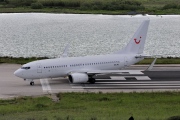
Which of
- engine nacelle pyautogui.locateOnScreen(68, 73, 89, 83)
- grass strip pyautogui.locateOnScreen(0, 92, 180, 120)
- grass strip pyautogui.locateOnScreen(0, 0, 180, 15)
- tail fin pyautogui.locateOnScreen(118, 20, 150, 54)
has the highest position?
grass strip pyautogui.locateOnScreen(0, 0, 180, 15)

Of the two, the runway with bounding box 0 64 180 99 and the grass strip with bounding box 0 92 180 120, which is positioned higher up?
the runway with bounding box 0 64 180 99

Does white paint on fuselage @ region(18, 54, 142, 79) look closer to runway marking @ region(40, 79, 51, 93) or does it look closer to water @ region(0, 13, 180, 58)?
runway marking @ region(40, 79, 51, 93)

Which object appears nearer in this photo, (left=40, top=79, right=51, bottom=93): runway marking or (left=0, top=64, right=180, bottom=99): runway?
(left=0, top=64, right=180, bottom=99): runway

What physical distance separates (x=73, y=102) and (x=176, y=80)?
15.1 m

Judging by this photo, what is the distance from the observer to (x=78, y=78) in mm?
49594

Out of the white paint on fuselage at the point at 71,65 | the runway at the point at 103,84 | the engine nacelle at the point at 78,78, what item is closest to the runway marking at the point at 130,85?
the runway at the point at 103,84

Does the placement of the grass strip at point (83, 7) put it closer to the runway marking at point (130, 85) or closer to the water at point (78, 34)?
the water at point (78, 34)

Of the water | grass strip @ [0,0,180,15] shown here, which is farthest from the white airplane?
grass strip @ [0,0,180,15]

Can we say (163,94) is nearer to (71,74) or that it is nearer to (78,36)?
(71,74)

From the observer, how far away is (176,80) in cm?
5272

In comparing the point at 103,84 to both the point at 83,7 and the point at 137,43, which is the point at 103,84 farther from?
the point at 83,7

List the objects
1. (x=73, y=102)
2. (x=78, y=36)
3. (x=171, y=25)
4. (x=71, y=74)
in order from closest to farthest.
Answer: (x=73, y=102)
(x=71, y=74)
(x=78, y=36)
(x=171, y=25)

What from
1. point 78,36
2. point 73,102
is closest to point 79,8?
point 78,36

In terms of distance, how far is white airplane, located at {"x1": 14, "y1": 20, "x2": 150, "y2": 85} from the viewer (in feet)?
161
